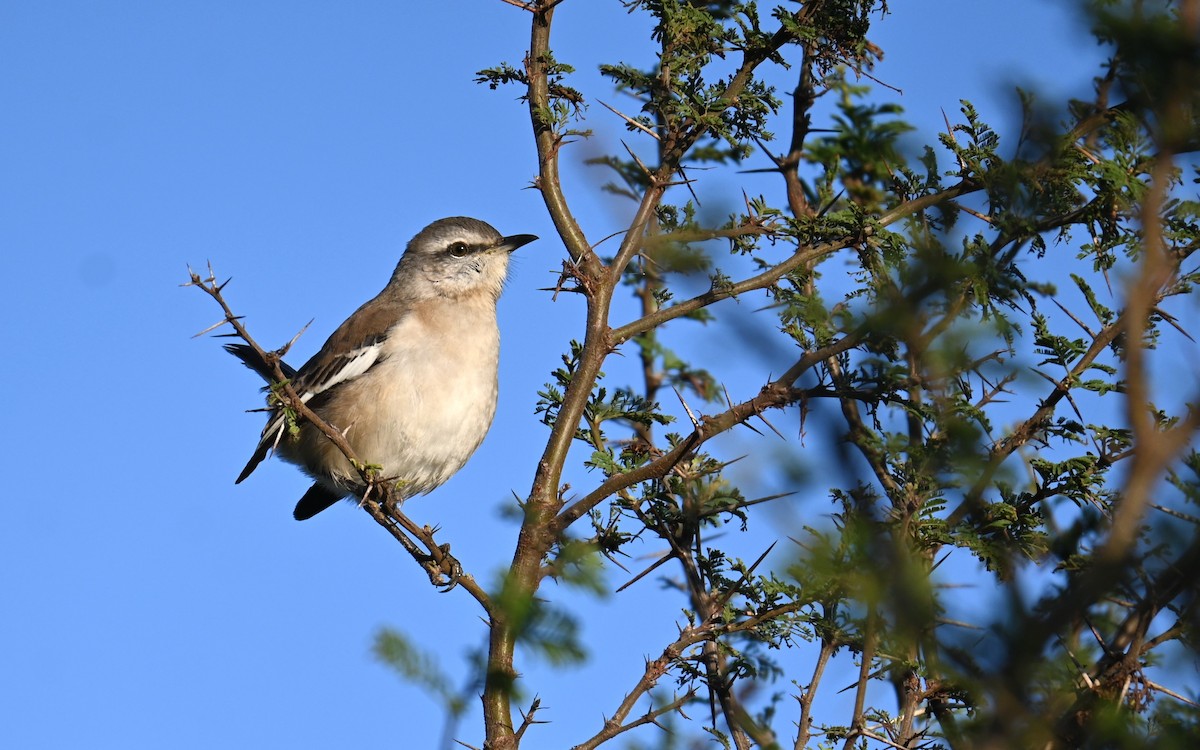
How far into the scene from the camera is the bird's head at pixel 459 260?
295 inches

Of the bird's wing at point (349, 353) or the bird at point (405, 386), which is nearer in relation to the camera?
the bird at point (405, 386)

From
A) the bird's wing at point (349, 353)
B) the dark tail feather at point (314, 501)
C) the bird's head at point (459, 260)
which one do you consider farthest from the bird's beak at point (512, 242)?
the dark tail feather at point (314, 501)

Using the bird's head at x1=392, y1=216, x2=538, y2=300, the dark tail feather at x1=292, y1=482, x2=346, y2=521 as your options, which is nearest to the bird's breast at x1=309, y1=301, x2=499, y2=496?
the bird's head at x1=392, y1=216, x2=538, y2=300

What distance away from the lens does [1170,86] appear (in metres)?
1.36

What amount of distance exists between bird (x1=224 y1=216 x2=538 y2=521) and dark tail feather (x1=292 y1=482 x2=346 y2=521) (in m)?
0.25

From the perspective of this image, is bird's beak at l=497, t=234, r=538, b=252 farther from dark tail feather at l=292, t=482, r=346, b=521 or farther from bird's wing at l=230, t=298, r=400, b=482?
dark tail feather at l=292, t=482, r=346, b=521

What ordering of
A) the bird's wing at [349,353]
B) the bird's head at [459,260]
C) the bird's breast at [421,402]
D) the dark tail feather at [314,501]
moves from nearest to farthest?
the bird's breast at [421,402] → the bird's wing at [349,353] → the bird's head at [459,260] → the dark tail feather at [314,501]

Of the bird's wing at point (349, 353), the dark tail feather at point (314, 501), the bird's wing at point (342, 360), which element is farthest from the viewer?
the dark tail feather at point (314, 501)

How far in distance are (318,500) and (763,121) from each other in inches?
173

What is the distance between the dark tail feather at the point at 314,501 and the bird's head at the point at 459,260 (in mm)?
1434

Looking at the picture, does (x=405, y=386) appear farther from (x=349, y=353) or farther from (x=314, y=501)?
(x=314, y=501)

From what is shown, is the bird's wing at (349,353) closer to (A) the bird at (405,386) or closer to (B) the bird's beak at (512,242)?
(A) the bird at (405,386)

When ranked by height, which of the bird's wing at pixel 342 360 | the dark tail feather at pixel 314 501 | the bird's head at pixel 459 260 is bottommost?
the dark tail feather at pixel 314 501

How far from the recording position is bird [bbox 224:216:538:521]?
6496 millimetres
